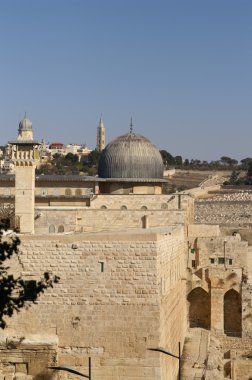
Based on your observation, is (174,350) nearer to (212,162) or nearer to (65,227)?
(65,227)

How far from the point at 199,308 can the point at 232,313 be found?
1.16 meters

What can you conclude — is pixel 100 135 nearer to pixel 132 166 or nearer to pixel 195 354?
pixel 132 166

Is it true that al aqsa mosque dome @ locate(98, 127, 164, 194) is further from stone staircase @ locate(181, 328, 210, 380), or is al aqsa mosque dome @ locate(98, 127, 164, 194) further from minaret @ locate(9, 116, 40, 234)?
stone staircase @ locate(181, 328, 210, 380)

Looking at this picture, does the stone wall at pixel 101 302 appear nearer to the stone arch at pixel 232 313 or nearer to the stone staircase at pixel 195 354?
the stone staircase at pixel 195 354

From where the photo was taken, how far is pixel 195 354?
1953 centimetres

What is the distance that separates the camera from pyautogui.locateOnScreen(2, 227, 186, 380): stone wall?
1479 centimetres

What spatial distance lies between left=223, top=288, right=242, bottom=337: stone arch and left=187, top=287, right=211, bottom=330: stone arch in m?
0.78

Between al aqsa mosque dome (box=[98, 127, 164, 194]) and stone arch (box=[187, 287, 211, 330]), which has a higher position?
al aqsa mosque dome (box=[98, 127, 164, 194])

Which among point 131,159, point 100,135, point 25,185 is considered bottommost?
point 25,185

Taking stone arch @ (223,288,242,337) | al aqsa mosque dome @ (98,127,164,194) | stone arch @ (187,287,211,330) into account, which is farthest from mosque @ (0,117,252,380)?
al aqsa mosque dome @ (98,127,164,194)

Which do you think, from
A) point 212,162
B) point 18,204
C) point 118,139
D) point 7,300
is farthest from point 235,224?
point 212,162

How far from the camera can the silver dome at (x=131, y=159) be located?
3203 cm

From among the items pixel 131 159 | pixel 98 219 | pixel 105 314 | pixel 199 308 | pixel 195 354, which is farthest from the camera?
pixel 131 159

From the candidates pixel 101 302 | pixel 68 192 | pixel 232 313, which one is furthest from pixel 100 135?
pixel 101 302
